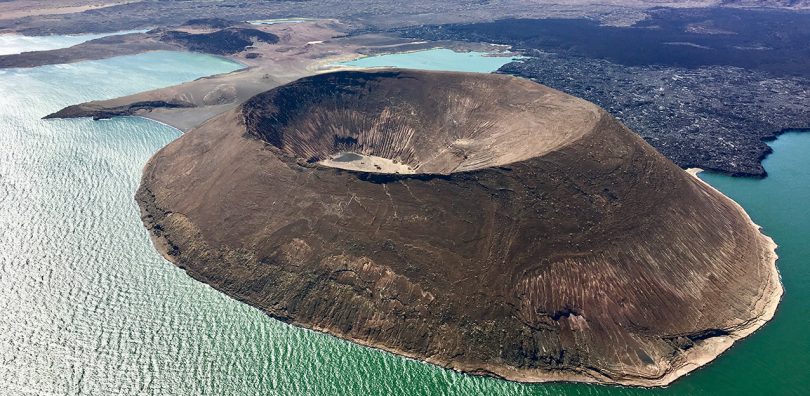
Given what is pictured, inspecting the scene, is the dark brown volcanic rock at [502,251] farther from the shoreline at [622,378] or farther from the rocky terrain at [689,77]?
the rocky terrain at [689,77]

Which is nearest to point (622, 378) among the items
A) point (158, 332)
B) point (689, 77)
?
point (158, 332)

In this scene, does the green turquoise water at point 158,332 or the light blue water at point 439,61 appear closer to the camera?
the green turquoise water at point 158,332

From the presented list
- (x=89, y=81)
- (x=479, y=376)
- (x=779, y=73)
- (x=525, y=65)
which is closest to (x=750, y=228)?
(x=479, y=376)

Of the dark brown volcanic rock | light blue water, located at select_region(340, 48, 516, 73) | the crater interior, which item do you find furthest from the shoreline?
light blue water, located at select_region(340, 48, 516, 73)

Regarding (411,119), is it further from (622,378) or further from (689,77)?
(689,77)

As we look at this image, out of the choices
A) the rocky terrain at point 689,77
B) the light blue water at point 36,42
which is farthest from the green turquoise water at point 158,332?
the light blue water at point 36,42

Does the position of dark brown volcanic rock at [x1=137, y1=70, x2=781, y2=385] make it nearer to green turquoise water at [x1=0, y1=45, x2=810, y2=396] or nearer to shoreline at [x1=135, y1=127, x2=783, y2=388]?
shoreline at [x1=135, y1=127, x2=783, y2=388]
